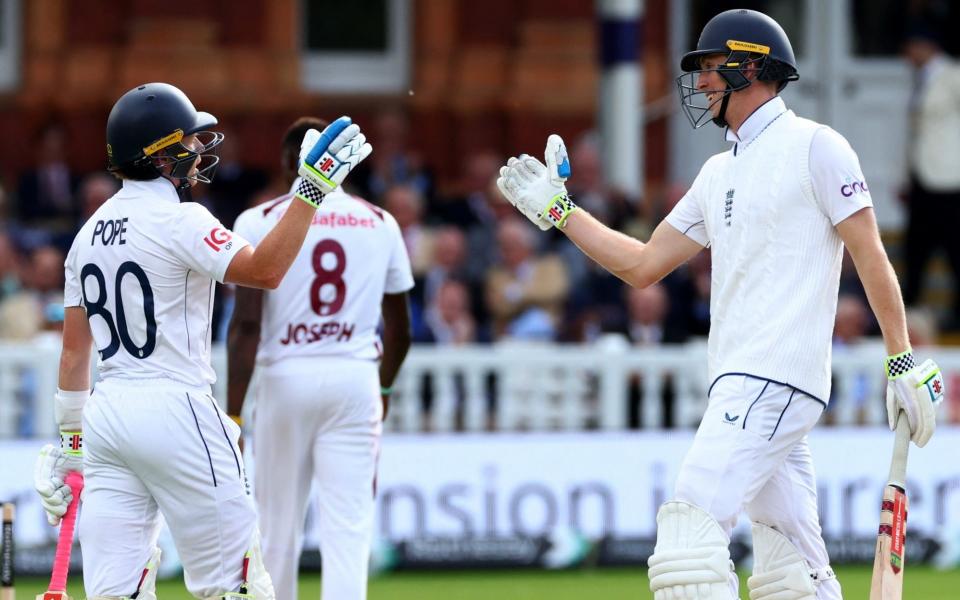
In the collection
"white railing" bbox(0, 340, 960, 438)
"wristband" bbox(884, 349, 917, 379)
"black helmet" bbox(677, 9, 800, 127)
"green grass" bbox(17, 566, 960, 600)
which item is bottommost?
"green grass" bbox(17, 566, 960, 600)

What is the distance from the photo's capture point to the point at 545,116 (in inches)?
630

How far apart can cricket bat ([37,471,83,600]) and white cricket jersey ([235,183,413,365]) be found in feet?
4.17

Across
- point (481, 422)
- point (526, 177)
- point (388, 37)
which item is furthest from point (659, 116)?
point (526, 177)

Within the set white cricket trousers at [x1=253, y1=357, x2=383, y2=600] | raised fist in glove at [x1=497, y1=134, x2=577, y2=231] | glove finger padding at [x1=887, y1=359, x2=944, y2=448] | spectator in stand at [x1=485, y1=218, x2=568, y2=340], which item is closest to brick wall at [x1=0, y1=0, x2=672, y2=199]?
spectator in stand at [x1=485, y1=218, x2=568, y2=340]

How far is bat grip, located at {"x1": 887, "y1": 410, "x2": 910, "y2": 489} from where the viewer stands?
629 cm

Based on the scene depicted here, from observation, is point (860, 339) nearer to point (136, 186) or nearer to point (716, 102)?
point (716, 102)

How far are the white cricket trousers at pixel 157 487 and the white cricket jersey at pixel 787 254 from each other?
171cm

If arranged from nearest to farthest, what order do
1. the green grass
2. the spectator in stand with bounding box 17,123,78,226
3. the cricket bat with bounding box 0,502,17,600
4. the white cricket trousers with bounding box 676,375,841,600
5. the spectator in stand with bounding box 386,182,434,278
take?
the white cricket trousers with bounding box 676,375,841,600 < the cricket bat with bounding box 0,502,17,600 < the green grass < the spectator in stand with bounding box 386,182,434,278 < the spectator in stand with bounding box 17,123,78,226

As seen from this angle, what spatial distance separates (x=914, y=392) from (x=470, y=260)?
714 cm

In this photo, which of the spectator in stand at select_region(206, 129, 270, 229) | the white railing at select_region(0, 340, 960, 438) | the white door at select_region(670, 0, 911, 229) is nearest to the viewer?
the white railing at select_region(0, 340, 960, 438)

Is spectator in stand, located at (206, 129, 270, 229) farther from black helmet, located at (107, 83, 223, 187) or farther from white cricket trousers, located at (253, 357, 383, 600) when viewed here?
black helmet, located at (107, 83, 223, 187)

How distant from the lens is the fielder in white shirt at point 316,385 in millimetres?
7590

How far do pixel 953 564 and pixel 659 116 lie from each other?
634 cm

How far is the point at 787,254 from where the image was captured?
6148 millimetres
